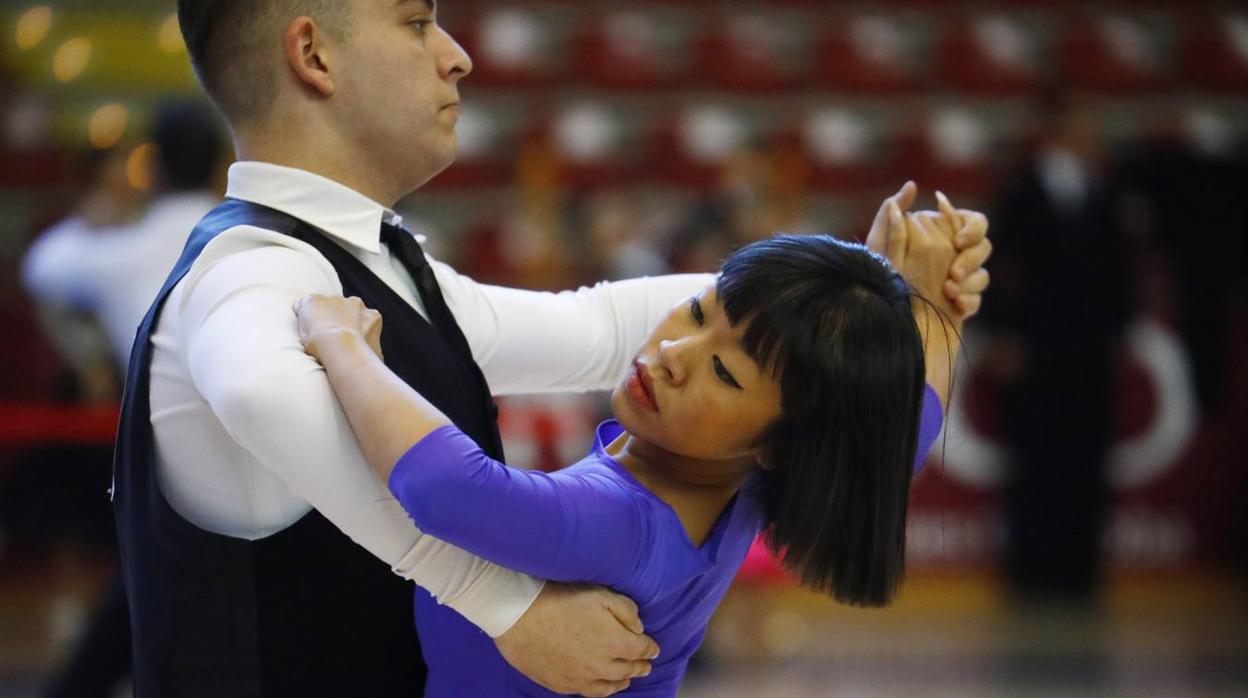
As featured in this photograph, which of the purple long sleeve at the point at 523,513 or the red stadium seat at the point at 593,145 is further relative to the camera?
the red stadium seat at the point at 593,145

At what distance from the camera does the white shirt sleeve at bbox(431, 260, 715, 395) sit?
178cm

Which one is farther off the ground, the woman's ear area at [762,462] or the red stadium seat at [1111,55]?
A: the woman's ear area at [762,462]

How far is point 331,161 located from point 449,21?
6503 mm

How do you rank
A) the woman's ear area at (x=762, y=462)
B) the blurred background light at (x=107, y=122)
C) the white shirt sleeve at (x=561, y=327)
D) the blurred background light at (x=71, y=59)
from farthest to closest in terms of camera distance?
the blurred background light at (x=71, y=59)
the blurred background light at (x=107, y=122)
the white shirt sleeve at (x=561, y=327)
the woman's ear area at (x=762, y=462)

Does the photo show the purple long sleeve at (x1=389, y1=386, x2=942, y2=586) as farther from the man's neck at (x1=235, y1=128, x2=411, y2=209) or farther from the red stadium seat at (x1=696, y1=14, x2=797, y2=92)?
the red stadium seat at (x1=696, y1=14, x2=797, y2=92)

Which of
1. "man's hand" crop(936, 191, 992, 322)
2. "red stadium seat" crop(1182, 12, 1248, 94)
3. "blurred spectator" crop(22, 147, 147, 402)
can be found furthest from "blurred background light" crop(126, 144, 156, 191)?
"red stadium seat" crop(1182, 12, 1248, 94)

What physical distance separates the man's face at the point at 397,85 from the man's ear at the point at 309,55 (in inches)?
0.6

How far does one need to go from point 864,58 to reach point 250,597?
7.03 meters

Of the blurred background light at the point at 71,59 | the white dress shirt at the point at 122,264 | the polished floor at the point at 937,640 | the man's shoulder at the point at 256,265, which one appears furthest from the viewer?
the blurred background light at the point at 71,59

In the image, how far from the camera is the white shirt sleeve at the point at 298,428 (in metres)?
1.28

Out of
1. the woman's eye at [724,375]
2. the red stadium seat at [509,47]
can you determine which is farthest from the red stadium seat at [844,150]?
the woman's eye at [724,375]

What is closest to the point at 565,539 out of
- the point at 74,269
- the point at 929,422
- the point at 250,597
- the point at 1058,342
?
the point at 250,597

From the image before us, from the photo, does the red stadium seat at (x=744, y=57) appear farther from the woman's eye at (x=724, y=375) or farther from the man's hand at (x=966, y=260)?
the woman's eye at (x=724, y=375)

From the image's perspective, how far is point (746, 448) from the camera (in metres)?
1.48
